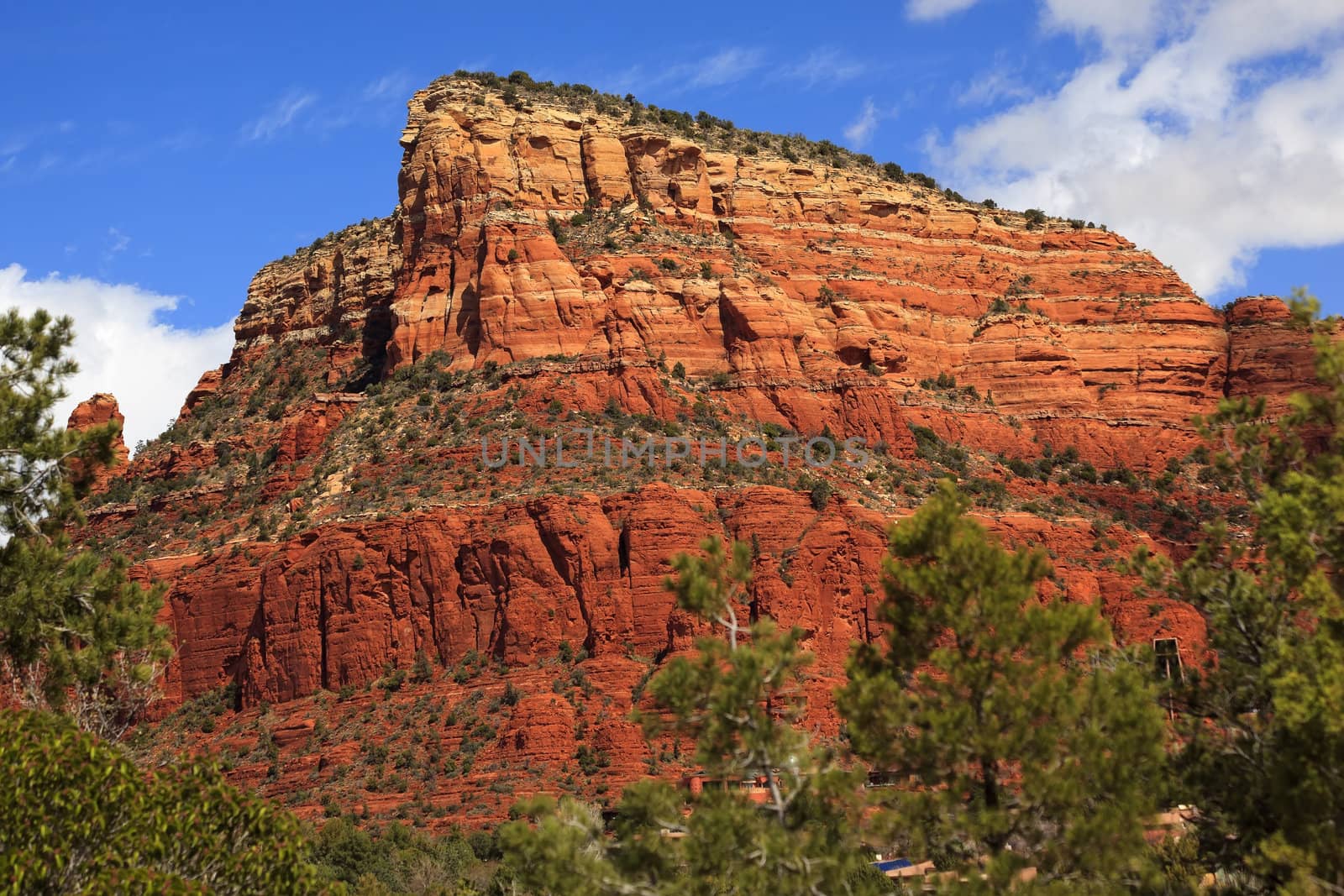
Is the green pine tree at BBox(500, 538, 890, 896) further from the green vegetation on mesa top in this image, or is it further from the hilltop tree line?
the green vegetation on mesa top

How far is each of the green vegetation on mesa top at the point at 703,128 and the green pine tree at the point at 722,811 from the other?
71992mm

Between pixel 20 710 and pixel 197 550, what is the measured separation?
53780mm

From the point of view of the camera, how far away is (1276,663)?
2627cm

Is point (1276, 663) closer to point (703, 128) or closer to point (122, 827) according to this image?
point (122, 827)

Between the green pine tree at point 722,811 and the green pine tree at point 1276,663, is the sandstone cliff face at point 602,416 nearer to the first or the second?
the green pine tree at point 1276,663

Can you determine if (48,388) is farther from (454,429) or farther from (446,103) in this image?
(446,103)

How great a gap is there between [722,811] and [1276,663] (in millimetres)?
8896

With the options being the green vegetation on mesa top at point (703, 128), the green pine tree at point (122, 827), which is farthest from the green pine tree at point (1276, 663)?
the green vegetation on mesa top at point (703, 128)

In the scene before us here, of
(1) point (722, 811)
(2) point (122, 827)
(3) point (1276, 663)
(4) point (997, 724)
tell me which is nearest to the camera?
(2) point (122, 827)

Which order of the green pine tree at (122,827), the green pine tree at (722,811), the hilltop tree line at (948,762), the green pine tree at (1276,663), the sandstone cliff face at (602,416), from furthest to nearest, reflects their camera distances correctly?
the sandstone cliff face at (602,416) → the green pine tree at (1276,663) → the green pine tree at (722,811) → the hilltop tree line at (948,762) → the green pine tree at (122,827)

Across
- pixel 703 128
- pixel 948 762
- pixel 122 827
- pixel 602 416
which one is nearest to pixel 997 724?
pixel 948 762

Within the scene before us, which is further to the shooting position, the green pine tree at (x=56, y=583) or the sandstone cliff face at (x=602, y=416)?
the sandstone cliff face at (x=602, y=416)

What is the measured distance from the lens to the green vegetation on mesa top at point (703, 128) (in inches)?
3868

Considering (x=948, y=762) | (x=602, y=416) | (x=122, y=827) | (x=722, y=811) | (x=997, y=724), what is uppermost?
(x=602, y=416)
